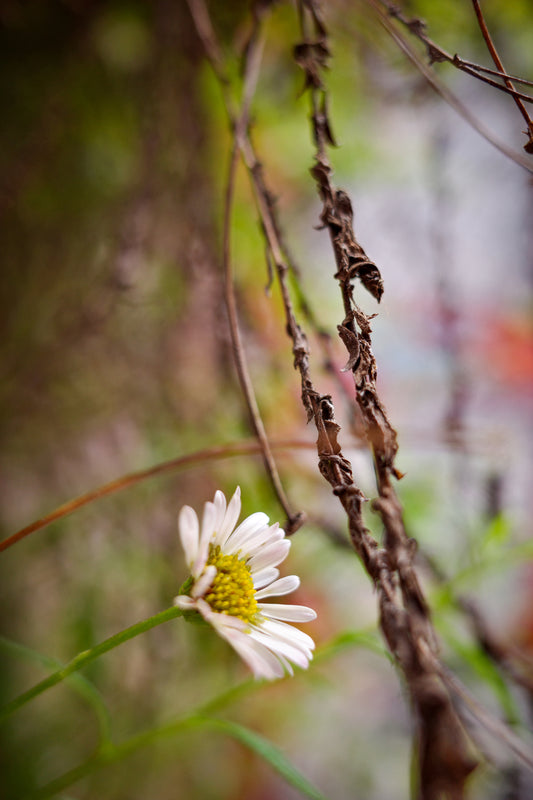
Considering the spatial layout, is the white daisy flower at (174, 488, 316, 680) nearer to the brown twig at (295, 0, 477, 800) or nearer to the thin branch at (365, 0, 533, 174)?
the brown twig at (295, 0, 477, 800)

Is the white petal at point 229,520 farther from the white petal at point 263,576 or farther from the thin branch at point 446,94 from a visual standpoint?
the thin branch at point 446,94

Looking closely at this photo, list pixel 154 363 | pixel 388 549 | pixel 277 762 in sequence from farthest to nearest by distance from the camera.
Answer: pixel 154 363, pixel 277 762, pixel 388 549

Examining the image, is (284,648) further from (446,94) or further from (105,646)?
(446,94)

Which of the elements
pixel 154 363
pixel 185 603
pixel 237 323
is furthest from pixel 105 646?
pixel 154 363

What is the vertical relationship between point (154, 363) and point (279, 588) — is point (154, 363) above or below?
above

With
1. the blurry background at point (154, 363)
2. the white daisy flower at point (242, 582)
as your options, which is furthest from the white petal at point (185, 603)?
the blurry background at point (154, 363)

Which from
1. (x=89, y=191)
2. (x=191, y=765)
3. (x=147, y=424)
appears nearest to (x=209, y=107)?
(x=89, y=191)

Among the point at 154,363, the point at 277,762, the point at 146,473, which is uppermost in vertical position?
the point at 154,363
